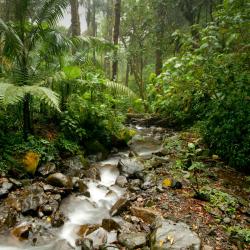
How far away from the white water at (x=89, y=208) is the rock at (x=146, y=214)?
0.52 m

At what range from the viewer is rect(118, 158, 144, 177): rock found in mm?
7051

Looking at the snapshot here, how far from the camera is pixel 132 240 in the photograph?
4.50 meters

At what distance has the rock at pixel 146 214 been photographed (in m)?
5.10

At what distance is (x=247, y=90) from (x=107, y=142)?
389 cm

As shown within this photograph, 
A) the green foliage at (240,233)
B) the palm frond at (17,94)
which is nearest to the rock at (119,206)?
the green foliage at (240,233)

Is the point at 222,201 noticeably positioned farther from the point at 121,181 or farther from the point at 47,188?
the point at 47,188

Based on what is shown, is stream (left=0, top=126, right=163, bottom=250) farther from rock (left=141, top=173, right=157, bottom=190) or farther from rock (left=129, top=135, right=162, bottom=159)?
rock (left=141, top=173, right=157, bottom=190)

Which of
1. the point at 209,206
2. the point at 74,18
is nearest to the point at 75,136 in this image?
the point at 209,206

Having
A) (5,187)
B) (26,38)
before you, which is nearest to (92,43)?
(26,38)

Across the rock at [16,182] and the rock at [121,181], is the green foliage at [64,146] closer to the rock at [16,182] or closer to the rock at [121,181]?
the rock at [121,181]

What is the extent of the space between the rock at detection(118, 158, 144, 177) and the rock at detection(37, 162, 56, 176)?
1.56 meters

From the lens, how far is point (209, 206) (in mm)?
5438

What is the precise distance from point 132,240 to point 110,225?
1.80ft

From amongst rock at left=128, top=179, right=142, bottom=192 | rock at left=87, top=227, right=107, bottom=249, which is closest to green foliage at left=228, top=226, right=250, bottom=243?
rock at left=87, top=227, right=107, bottom=249
